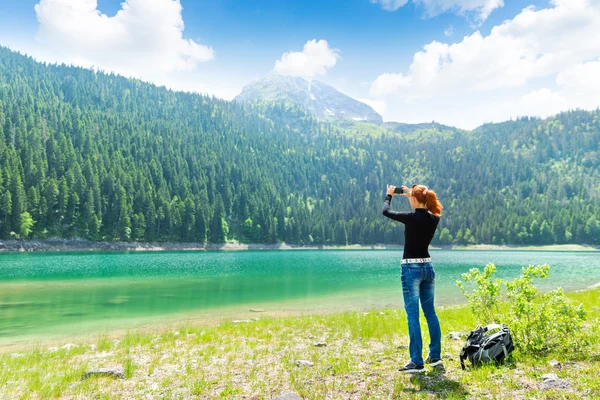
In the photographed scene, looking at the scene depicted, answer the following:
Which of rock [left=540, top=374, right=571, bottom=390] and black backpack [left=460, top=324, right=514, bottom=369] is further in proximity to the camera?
black backpack [left=460, top=324, right=514, bottom=369]

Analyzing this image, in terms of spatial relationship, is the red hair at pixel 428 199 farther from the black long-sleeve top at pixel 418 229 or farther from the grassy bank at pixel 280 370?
the grassy bank at pixel 280 370

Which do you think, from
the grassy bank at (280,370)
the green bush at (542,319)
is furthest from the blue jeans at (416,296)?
the green bush at (542,319)

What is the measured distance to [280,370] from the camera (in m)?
9.16

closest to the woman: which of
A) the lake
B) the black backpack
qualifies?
the black backpack

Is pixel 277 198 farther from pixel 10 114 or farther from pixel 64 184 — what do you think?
pixel 10 114

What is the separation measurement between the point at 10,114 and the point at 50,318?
177606mm

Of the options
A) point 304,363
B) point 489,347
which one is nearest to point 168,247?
point 304,363

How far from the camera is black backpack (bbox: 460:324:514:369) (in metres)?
7.81

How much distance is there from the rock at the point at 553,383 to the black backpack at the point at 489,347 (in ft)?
4.04

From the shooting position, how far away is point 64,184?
387 feet

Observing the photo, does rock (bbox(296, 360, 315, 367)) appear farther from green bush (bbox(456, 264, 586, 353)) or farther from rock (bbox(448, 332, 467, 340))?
rock (bbox(448, 332, 467, 340))

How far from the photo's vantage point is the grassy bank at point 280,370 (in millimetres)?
6789

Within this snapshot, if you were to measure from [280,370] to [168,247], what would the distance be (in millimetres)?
130544

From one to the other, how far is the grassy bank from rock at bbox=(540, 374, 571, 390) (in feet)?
0.34
